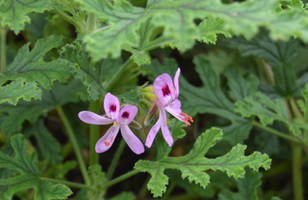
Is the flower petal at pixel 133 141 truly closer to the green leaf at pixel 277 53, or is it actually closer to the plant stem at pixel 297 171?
the green leaf at pixel 277 53

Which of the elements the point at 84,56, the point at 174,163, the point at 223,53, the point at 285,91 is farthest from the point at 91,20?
the point at 223,53

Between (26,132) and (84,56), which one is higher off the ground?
(84,56)

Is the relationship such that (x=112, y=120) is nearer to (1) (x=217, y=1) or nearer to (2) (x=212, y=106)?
(1) (x=217, y=1)

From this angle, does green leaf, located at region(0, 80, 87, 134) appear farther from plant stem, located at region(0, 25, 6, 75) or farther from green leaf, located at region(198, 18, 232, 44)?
green leaf, located at region(198, 18, 232, 44)

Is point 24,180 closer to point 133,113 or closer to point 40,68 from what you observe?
point 40,68

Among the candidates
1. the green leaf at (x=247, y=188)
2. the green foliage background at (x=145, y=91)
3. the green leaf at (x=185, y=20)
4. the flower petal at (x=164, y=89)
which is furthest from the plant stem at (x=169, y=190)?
the green leaf at (x=185, y=20)

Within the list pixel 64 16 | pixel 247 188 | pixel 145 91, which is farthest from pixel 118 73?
pixel 247 188
